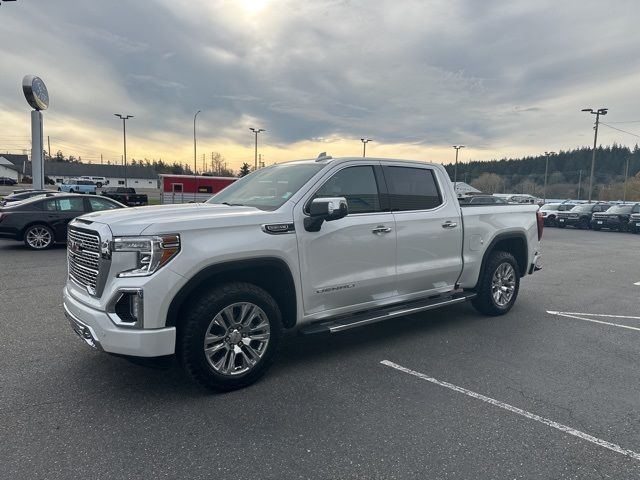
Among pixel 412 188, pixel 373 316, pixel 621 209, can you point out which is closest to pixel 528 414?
pixel 373 316

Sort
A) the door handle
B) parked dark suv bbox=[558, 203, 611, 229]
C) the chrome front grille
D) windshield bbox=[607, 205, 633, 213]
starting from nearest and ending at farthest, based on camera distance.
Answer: the chrome front grille → the door handle → windshield bbox=[607, 205, 633, 213] → parked dark suv bbox=[558, 203, 611, 229]

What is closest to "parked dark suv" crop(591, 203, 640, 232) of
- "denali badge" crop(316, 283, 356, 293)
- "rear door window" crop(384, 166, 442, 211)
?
"rear door window" crop(384, 166, 442, 211)

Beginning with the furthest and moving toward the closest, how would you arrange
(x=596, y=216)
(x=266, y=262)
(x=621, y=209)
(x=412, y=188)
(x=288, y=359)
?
(x=596, y=216)
(x=621, y=209)
(x=412, y=188)
(x=288, y=359)
(x=266, y=262)

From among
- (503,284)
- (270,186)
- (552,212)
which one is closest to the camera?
(270,186)

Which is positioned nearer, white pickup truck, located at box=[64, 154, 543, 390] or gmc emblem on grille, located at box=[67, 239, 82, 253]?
white pickup truck, located at box=[64, 154, 543, 390]

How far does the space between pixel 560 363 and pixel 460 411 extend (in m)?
1.70

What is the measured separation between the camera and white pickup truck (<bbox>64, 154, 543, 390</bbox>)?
10.8ft

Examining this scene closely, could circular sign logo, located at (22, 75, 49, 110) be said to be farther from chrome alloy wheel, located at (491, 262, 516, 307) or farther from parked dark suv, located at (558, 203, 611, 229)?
parked dark suv, located at (558, 203, 611, 229)

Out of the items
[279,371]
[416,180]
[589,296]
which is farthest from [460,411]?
[589,296]

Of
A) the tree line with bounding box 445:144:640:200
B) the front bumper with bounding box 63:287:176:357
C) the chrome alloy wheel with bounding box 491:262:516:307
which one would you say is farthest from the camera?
the tree line with bounding box 445:144:640:200

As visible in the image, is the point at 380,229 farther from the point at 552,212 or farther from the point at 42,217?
the point at 552,212

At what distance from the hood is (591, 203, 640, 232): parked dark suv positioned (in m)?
28.3

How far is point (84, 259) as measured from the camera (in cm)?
367

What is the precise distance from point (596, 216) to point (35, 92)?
33131 mm
